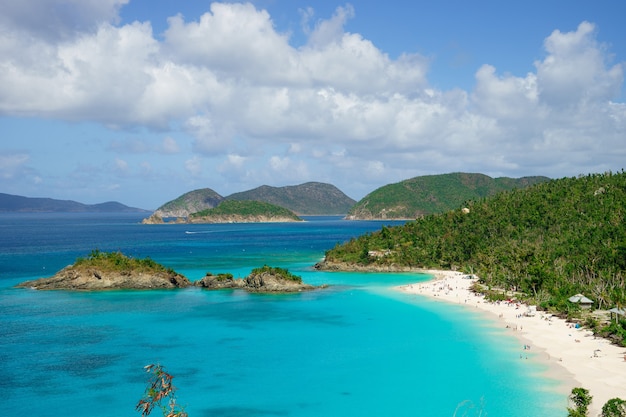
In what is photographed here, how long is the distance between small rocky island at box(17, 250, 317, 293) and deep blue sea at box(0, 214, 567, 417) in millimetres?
3872

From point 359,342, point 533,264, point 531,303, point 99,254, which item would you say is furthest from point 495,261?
point 99,254

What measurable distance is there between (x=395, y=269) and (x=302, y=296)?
3282 centimetres

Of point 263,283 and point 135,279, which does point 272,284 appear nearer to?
point 263,283

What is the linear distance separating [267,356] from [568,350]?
2601cm

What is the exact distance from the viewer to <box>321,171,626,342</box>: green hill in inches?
2564

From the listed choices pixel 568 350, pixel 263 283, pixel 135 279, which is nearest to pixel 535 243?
pixel 263 283

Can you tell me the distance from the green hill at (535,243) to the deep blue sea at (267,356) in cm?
1416

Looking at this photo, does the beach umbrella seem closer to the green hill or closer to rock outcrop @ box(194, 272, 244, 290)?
the green hill

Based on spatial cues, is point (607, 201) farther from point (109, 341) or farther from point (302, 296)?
point (109, 341)

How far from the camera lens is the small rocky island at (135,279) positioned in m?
80.5

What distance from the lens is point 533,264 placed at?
224 ft

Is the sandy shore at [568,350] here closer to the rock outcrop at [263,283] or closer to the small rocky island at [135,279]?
the rock outcrop at [263,283]

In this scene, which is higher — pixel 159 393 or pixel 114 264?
pixel 159 393

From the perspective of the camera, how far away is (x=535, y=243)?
90.3 metres
